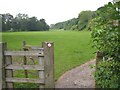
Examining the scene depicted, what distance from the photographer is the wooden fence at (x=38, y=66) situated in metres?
6.48

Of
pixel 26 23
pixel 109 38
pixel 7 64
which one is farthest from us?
pixel 26 23

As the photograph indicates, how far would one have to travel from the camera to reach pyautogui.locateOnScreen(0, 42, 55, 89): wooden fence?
648cm

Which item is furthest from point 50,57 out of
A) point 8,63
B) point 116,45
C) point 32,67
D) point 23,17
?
point 23,17

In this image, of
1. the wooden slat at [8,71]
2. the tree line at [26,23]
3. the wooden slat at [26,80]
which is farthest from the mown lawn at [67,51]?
the tree line at [26,23]

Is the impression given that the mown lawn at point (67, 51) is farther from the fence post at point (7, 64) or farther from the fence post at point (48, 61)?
the fence post at point (7, 64)

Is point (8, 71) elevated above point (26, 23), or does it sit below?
below

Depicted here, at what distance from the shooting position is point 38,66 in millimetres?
6531

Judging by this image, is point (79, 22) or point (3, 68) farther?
point (79, 22)

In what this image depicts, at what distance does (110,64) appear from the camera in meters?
4.79

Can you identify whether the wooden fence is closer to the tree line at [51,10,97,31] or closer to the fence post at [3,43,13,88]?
the fence post at [3,43,13,88]

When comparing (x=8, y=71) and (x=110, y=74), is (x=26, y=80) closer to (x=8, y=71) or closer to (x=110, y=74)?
(x=8, y=71)

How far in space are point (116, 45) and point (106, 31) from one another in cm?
31

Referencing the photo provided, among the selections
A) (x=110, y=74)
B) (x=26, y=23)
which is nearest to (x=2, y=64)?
(x=110, y=74)

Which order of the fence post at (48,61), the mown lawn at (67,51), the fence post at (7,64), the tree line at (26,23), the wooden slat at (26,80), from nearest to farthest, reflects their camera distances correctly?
the fence post at (48,61), the wooden slat at (26,80), the fence post at (7,64), the mown lawn at (67,51), the tree line at (26,23)
